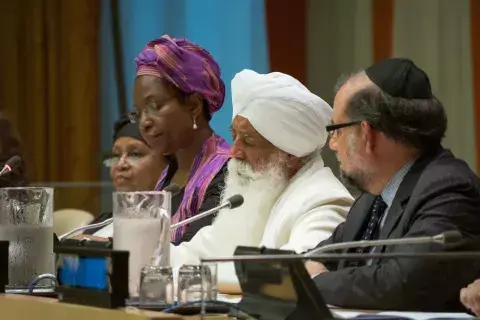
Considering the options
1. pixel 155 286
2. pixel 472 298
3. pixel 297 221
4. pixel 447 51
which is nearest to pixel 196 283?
pixel 155 286

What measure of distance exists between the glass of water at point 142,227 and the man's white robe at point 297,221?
0.61m

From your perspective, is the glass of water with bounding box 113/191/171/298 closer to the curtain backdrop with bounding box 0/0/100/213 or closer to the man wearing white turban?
the man wearing white turban

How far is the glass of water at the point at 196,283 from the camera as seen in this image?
79.4 inches

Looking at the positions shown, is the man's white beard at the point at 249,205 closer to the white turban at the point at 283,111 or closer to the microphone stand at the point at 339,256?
the white turban at the point at 283,111

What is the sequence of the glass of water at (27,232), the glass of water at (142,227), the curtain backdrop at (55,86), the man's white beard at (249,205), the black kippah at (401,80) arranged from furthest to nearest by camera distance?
the curtain backdrop at (55,86), the man's white beard at (249,205), the black kippah at (401,80), the glass of water at (27,232), the glass of water at (142,227)

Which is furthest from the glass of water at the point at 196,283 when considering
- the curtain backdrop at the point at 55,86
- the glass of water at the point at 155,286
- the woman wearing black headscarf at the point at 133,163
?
the curtain backdrop at the point at 55,86

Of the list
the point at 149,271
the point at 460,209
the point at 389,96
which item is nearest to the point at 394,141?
the point at 389,96

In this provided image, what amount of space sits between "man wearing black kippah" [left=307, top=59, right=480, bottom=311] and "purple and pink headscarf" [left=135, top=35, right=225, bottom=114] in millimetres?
983

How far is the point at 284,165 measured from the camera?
327 cm

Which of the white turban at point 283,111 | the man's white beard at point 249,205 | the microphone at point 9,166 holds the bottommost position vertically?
the man's white beard at point 249,205

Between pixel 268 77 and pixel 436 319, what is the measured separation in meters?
1.64

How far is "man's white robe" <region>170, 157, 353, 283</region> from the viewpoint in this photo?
3.02 meters

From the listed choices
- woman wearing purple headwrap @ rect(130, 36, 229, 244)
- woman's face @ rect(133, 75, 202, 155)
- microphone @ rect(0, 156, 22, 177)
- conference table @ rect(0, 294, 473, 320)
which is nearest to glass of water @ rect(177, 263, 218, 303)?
conference table @ rect(0, 294, 473, 320)

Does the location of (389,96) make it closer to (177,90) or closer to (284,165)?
(284,165)
